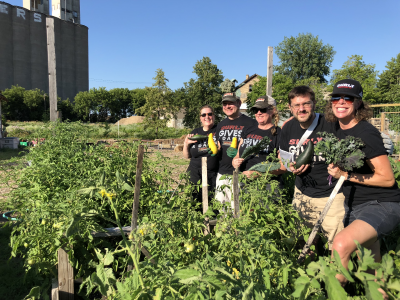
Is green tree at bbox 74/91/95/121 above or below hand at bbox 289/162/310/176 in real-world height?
above

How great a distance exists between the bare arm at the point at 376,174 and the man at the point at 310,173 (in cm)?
35

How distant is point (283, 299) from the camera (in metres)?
1.27

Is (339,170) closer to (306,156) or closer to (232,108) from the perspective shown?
(306,156)

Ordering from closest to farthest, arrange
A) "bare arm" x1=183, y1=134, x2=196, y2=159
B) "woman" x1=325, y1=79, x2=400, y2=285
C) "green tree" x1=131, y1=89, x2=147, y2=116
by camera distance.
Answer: "woman" x1=325, y1=79, x2=400, y2=285
"bare arm" x1=183, y1=134, x2=196, y2=159
"green tree" x1=131, y1=89, x2=147, y2=116

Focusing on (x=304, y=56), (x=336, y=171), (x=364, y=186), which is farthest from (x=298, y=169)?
(x=304, y=56)

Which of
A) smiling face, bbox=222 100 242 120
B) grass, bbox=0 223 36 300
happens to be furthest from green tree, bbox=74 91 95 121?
smiling face, bbox=222 100 242 120

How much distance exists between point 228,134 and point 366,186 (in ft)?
5.70

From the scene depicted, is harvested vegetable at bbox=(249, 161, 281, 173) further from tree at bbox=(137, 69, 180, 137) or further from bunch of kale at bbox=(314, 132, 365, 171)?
tree at bbox=(137, 69, 180, 137)

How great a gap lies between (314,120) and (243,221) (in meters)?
1.24

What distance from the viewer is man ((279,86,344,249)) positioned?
2330mm

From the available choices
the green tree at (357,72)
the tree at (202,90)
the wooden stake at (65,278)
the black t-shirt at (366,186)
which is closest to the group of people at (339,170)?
the black t-shirt at (366,186)

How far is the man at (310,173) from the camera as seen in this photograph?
7.64 feet

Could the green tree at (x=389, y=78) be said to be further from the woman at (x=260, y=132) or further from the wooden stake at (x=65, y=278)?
the wooden stake at (x=65, y=278)

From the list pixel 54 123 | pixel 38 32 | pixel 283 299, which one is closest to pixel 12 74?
pixel 38 32
